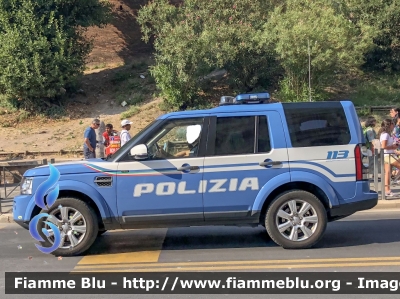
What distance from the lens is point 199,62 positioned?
2267 centimetres

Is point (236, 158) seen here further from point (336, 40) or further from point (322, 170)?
point (336, 40)

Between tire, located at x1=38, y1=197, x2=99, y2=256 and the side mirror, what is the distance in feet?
2.99

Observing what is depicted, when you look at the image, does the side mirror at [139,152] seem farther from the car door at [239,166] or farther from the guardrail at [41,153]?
the guardrail at [41,153]

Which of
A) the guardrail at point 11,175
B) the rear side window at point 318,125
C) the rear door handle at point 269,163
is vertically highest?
the rear side window at point 318,125

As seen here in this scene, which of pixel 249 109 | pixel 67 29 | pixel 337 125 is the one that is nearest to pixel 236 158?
pixel 249 109

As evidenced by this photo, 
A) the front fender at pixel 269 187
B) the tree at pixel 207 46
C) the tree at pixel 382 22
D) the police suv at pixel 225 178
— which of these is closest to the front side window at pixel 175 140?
the police suv at pixel 225 178

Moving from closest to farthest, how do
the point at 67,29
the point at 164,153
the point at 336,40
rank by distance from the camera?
1. the point at 164,153
2. the point at 336,40
3. the point at 67,29

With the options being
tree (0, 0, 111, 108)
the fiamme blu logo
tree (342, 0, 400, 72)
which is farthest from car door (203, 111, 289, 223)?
tree (342, 0, 400, 72)

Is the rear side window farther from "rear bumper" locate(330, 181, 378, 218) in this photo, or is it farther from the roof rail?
"rear bumper" locate(330, 181, 378, 218)

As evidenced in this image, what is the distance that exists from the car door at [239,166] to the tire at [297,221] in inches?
12.0

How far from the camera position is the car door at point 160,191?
725 centimetres

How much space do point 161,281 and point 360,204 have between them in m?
2.87

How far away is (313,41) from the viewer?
2122 cm

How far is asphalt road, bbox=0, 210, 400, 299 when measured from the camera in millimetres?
6719
